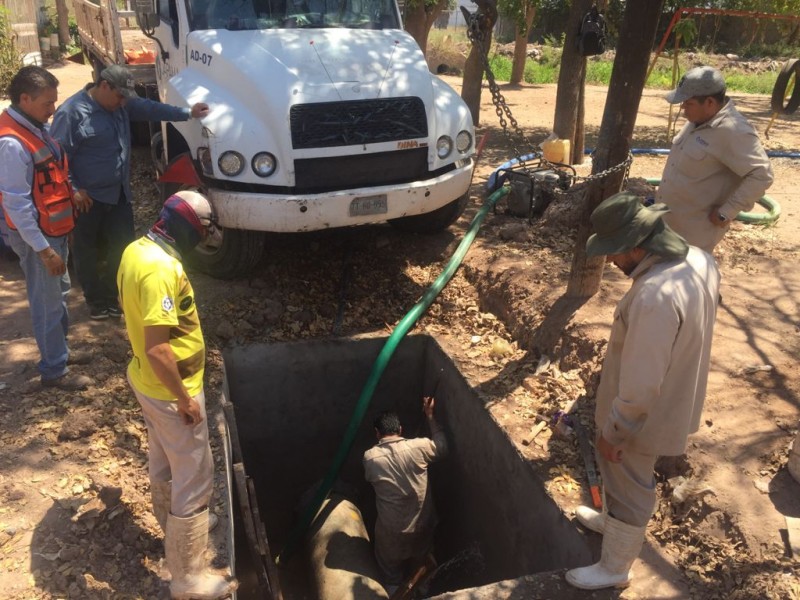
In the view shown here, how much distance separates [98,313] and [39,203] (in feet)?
5.18

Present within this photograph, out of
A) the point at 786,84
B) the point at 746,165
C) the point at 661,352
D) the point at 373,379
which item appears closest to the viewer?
the point at 661,352

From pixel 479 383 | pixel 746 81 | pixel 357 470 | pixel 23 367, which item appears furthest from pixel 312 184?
pixel 746 81

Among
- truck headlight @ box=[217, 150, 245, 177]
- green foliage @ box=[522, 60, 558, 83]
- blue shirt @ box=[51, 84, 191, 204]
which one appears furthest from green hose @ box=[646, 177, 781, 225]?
green foliage @ box=[522, 60, 558, 83]

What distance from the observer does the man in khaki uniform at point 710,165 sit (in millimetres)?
4059

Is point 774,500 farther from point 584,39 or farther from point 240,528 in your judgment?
point 584,39

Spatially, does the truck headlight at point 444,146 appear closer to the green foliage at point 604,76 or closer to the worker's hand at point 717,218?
the worker's hand at point 717,218

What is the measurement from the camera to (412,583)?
527cm

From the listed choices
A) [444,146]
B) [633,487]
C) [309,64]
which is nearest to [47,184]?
[309,64]

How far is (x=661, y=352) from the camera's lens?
2.72m

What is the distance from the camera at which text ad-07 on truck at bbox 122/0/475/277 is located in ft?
16.2

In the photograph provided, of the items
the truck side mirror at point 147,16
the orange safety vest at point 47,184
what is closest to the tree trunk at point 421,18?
the truck side mirror at point 147,16

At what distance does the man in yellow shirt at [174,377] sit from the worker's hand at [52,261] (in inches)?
50.7

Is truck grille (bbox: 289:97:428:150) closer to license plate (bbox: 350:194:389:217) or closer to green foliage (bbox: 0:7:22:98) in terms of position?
license plate (bbox: 350:194:389:217)

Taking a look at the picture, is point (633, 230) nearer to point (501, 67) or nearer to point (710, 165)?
point (710, 165)
